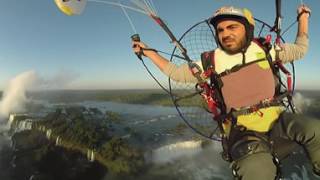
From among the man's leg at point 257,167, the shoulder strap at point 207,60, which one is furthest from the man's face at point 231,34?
the man's leg at point 257,167

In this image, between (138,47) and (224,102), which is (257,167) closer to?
(224,102)

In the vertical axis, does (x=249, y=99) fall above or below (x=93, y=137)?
above

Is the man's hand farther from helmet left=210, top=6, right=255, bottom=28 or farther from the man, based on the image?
helmet left=210, top=6, right=255, bottom=28

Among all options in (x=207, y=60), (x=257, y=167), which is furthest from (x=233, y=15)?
(x=257, y=167)

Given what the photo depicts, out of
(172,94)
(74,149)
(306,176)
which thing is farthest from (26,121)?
(172,94)

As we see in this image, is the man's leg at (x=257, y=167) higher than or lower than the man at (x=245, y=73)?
lower

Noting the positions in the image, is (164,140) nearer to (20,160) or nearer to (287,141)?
(20,160)

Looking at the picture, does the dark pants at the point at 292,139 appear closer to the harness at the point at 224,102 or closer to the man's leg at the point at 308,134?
the man's leg at the point at 308,134

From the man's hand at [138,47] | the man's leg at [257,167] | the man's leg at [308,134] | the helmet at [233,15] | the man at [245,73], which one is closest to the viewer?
the man's leg at [257,167]

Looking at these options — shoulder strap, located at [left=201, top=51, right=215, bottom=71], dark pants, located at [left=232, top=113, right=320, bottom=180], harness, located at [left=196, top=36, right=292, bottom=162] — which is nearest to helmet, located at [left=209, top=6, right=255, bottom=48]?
harness, located at [left=196, top=36, right=292, bottom=162]
